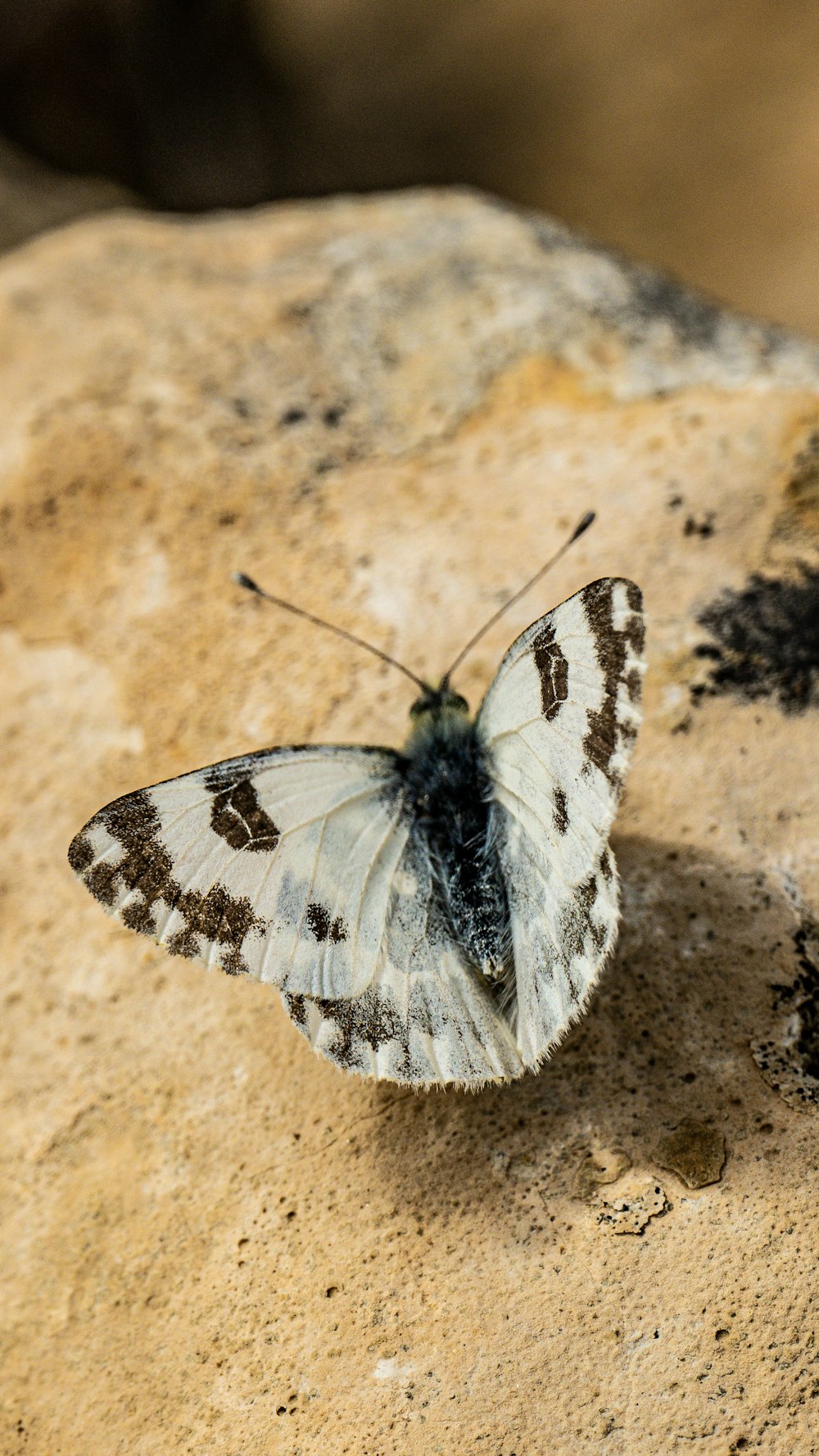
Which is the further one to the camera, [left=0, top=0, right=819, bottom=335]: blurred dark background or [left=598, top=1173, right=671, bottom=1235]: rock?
[left=0, top=0, right=819, bottom=335]: blurred dark background

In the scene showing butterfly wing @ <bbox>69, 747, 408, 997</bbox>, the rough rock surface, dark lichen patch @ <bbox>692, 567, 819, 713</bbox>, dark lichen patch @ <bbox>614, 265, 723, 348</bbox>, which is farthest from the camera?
dark lichen patch @ <bbox>614, 265, 723, 348</bbox>

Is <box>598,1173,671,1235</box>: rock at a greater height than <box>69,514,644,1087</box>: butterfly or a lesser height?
lesser

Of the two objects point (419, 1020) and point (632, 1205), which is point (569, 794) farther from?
point (632, 1205)

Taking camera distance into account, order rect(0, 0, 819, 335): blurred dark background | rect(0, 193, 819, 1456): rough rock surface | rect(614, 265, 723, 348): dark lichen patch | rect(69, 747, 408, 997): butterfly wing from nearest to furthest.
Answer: rect(0, 193, 819, 1456): rough rock surface, rect(69, 747, 408, 997): butterfly wing, rect(614, 265, 723, 348): dark lichen patch, rect(0, 0, 819, 335): blurred dark background

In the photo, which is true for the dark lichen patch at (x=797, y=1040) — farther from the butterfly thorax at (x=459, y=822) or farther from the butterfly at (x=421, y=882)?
the butterfly thorax at (x=459, y=822)

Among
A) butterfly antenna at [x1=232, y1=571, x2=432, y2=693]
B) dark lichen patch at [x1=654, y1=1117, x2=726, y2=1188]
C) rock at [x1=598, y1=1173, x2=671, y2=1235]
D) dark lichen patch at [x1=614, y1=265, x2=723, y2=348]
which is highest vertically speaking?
dark lichen patch at [x1=614, y1=265, x2=723, y2=348]

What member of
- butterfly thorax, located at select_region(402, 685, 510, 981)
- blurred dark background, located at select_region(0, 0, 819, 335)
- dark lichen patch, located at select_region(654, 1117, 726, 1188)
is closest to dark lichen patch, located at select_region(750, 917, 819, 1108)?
dark lichen patch, located at select_region(654, 1117, 726, 1188)

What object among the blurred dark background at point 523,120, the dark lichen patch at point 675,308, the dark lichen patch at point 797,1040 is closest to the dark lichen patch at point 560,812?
the dark lichen patch at point 797,1040

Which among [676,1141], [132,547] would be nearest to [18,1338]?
[676,1141]

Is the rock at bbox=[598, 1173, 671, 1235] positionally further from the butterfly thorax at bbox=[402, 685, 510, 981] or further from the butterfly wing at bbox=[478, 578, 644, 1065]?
the butterfly thorax at bbox=[402, 685, 510, 981]
